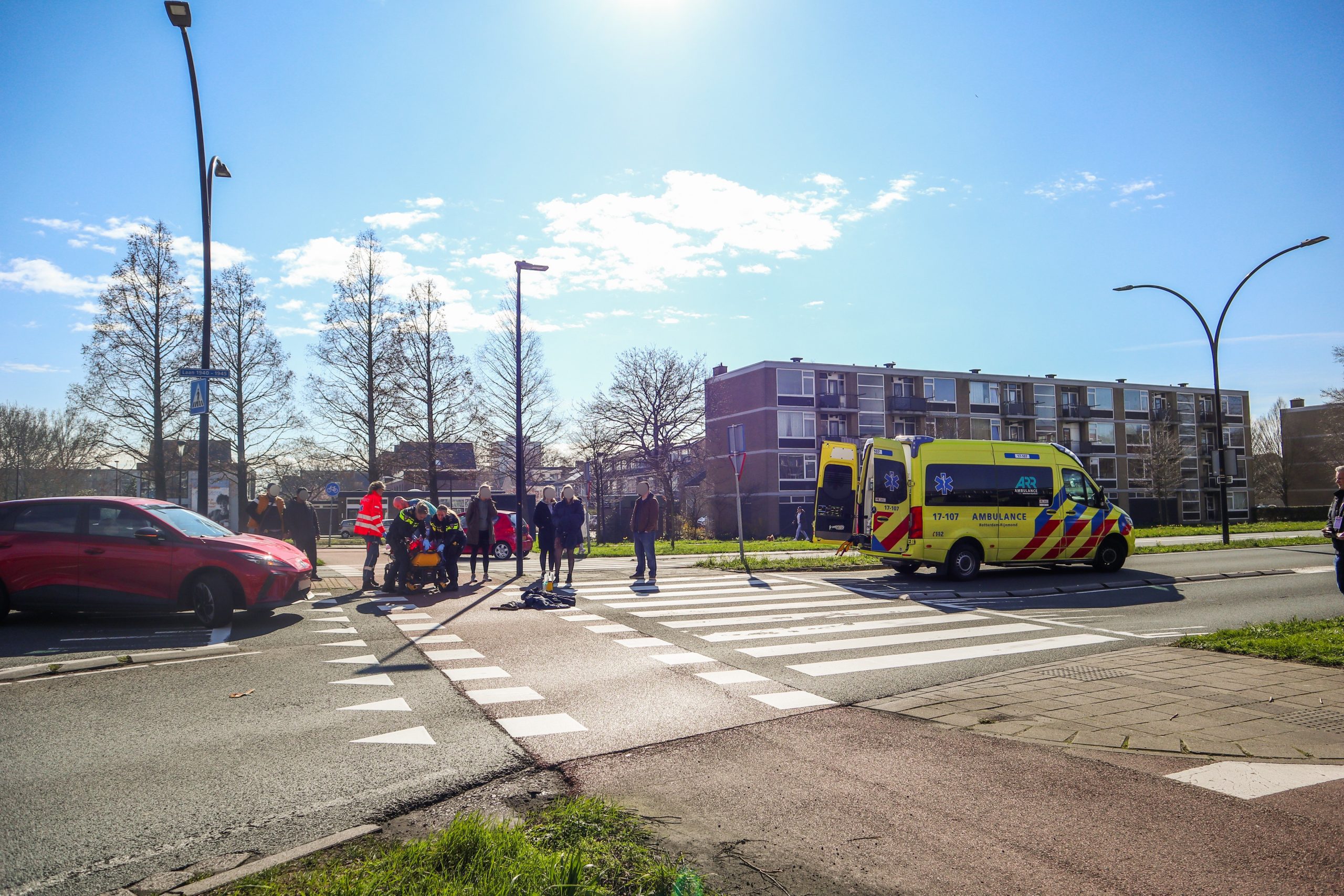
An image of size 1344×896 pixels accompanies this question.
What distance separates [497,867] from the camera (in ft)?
9.90

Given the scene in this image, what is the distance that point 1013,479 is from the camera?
1568 cm

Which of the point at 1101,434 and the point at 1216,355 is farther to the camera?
the point at 1101,434

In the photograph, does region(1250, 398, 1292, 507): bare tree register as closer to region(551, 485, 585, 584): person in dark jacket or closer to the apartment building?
the apartment building

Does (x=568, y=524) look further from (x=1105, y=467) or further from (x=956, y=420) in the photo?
(x=1105, y=467)

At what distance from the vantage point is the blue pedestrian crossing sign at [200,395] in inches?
499

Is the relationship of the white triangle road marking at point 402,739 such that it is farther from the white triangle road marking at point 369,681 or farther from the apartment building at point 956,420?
the apartment building at point 956,420

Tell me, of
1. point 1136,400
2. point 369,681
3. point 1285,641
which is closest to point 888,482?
point 1285,641

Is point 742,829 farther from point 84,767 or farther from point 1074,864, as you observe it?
point 84,767

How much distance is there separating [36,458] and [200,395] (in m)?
58.0

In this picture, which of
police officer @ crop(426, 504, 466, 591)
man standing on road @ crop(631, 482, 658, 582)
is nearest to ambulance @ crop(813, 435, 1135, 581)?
man standing on road @ crop(631, 482, 658, 582)

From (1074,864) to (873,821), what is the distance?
2.80 ft

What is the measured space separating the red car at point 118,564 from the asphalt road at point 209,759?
2066 mm

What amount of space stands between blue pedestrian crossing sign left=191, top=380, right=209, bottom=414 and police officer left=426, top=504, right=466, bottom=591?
389 cm

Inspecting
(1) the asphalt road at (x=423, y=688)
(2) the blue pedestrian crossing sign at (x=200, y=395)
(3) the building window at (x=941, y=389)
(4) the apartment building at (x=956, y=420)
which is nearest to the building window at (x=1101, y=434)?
(4) the apartment building at (x=956, y=420)
